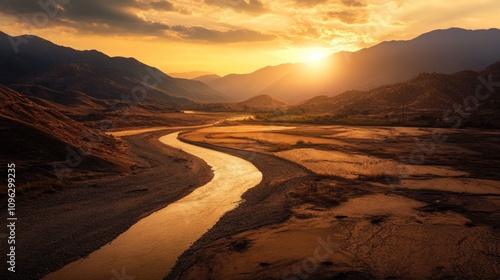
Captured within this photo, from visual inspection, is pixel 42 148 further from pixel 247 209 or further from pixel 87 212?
pixel 247 209

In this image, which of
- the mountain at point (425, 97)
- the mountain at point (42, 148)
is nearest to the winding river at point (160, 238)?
the mountain at point (42, 148)

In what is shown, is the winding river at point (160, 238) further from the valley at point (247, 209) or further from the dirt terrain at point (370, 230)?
the dirt terrain at point (370, 230)

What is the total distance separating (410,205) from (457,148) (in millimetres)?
28610

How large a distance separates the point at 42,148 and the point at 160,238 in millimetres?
19186

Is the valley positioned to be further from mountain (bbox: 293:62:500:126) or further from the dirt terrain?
mountain (bbox: 293:62:500:126)

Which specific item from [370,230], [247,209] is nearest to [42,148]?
[247,209]

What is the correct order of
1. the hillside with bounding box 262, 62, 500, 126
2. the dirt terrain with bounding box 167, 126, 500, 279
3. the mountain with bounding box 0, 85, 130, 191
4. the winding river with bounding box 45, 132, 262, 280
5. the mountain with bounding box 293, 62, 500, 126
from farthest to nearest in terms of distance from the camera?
the mountain with bounding box 293, 62, 500, 126
the hillside with bounding box 262, 62, 500, 126
the mountain with bounding box 0, 85, 130, 191
the winding river with bounding box 45, 132, 262, 280
the dirt terrain with bounding box 167, 126, 500, 279

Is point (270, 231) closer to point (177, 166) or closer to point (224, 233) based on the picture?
point (224, 233)

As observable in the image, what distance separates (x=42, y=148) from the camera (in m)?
29.9

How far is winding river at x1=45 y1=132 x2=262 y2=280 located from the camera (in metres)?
13.9

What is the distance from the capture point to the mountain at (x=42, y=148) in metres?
27.0

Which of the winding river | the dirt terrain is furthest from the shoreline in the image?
the dirt terrain

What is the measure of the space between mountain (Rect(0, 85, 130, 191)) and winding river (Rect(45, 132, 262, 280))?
11.1m

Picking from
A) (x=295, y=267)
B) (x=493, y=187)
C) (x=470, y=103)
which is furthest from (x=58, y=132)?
(x=470, y=103)
